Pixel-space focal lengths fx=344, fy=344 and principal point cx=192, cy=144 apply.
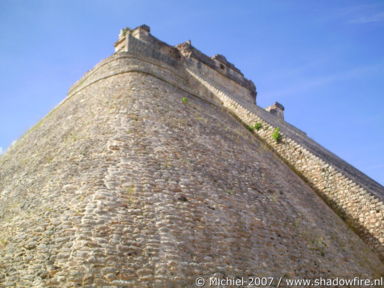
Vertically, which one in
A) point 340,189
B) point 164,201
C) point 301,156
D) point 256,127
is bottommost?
point 164,201

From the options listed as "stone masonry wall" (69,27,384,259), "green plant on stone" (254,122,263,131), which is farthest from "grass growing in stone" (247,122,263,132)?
"stone masonry wall" (69,27,384,259)

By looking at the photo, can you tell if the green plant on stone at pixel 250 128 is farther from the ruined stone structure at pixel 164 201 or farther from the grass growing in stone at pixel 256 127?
the ruined stone structure at pixel 164 201

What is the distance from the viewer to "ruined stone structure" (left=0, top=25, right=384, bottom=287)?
16.8ft

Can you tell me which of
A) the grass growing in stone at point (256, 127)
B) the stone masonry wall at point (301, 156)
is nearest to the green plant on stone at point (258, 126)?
the grass growing in stone at point (256, 127)

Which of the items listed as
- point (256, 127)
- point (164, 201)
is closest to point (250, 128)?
point (256, 127)

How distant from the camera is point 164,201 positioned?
6.23 meters

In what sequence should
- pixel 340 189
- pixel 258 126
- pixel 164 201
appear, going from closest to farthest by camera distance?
pixel 164 201 → pixel 340 189 → pixel 258 126

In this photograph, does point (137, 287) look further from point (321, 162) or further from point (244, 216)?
point (321, 162)

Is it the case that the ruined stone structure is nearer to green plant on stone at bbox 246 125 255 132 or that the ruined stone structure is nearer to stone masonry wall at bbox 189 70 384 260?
stone masonry wall at bbox 189 70 384 260

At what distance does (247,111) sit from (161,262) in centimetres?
933

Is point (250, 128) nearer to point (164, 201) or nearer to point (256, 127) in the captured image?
point (256, 127)

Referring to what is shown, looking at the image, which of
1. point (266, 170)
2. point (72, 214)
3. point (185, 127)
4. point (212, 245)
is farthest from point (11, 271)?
point (266, 170)

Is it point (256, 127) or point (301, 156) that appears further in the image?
point (256, 127)

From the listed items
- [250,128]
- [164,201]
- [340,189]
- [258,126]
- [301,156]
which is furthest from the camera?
[250,128]
